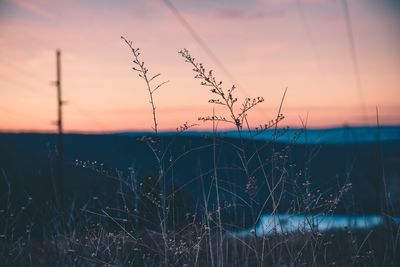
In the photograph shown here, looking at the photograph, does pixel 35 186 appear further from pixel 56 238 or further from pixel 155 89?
pixel 155 89

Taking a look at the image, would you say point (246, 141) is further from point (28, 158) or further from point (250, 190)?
point (28, 158)

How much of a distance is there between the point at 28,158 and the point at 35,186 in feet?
20.3

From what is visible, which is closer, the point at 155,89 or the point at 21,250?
the point at 155,89

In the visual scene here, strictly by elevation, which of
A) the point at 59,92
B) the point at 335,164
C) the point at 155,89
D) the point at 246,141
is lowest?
the point at 335,164

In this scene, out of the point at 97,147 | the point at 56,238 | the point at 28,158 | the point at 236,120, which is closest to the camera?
the point at 236,120

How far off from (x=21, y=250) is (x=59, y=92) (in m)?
14.5

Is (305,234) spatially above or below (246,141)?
below

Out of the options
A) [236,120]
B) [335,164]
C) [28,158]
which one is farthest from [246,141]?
[335,164]

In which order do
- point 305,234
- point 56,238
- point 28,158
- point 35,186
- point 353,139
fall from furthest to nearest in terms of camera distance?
point 28,158 < point 35,186 < point 353,139 < point 56,238 < point 305,234

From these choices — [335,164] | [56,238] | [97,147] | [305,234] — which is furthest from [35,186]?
[335,164]

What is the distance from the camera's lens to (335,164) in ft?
137

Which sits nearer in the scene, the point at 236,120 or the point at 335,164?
the point at 236,120

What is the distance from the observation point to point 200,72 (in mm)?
3086

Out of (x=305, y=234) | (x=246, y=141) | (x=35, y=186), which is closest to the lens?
(x=246, y=141)
